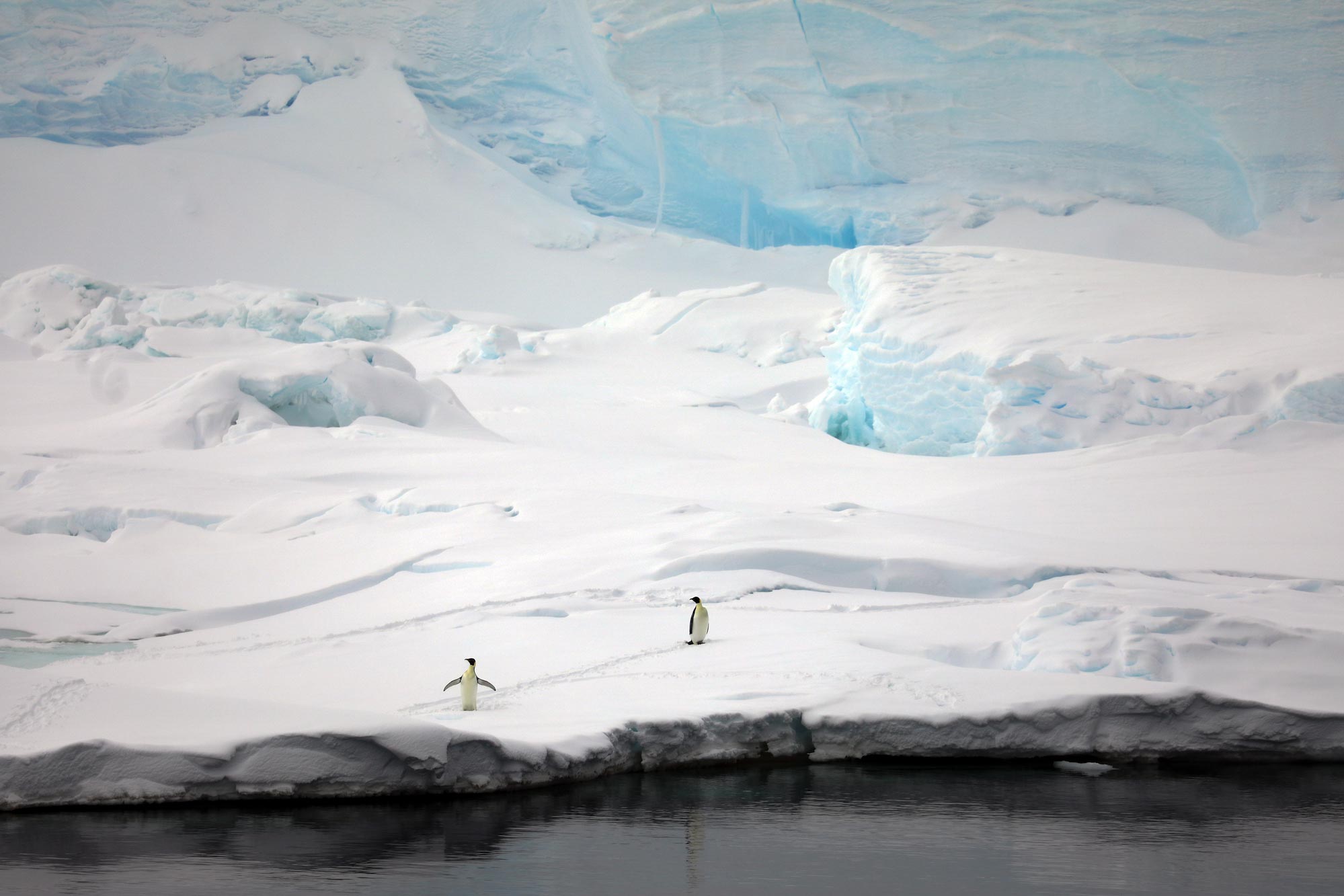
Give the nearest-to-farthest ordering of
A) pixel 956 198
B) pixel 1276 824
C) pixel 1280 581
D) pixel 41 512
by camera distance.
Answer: pixel 1276 824, pixel 1280 581, pixel 41 512, pixel 956 198

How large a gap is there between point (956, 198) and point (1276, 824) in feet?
102

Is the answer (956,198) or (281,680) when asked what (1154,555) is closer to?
(281,680)

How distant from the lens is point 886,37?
34.9 meters

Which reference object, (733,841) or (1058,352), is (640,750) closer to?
(733,841)

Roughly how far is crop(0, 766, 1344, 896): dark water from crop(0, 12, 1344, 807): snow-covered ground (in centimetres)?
26

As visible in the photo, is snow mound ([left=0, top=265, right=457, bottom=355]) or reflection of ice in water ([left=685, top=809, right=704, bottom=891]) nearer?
reflection of ice in water ([left=685, top=809, right=704, bottom=891])

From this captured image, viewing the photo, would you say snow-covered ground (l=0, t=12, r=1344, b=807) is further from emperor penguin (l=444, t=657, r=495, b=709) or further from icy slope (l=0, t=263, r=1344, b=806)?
emperor penguin (l=444, t=657, r=495, b=709)

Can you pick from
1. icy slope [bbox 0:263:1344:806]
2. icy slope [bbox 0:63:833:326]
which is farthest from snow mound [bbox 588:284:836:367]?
icy slope [bbox 0:263:1344:806]

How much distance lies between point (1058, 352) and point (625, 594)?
930 centimetres

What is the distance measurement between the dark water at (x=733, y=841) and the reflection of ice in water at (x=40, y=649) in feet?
10.7

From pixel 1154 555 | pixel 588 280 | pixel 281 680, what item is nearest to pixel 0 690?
pixel 281 680

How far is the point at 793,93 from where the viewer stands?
35406 millimetres

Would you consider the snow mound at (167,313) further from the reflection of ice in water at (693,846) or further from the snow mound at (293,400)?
the reflection of ice in water at (693,846)

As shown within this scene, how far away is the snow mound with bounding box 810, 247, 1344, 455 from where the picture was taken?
14578 mm
